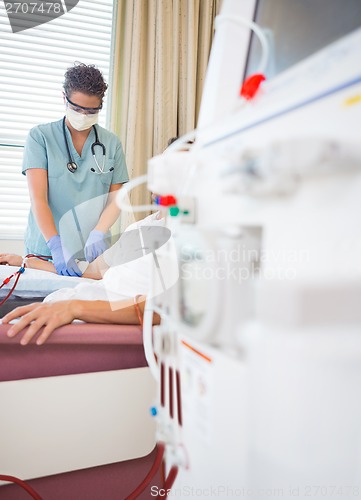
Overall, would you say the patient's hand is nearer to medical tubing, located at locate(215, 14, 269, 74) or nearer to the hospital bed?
the hospital bed

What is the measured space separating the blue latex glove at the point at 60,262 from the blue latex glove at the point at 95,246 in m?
0.08

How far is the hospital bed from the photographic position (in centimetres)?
91

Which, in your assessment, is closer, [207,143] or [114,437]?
[207,143]

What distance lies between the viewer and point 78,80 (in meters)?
1.87

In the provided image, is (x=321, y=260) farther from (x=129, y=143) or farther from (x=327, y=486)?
(x=129, y=143)

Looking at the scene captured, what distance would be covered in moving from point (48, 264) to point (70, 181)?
486mm

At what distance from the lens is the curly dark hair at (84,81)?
1.87m

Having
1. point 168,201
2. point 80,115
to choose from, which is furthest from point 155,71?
point 168,201

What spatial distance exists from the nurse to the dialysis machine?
141 centimetres

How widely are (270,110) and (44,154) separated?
1.86 m

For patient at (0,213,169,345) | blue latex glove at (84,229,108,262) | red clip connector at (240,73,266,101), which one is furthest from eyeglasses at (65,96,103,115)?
red clip connector at (240,73,266,101)

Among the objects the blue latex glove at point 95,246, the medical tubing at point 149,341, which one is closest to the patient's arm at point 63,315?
the medical tubing at point 149,341

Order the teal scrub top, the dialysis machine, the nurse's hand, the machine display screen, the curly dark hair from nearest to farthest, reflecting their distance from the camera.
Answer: the dialysis machine → the machine display screen → the nurse's hand → the curly dark hair → the teal scrub top

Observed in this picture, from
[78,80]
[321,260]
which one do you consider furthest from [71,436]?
[78,80]
